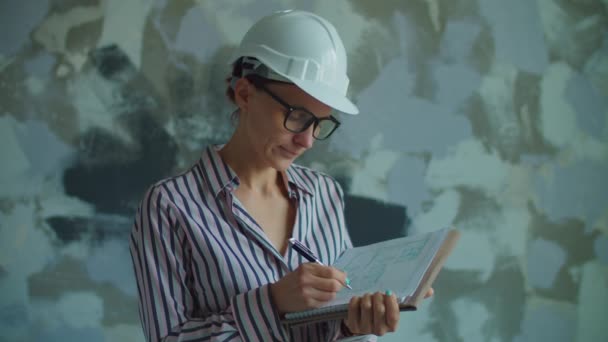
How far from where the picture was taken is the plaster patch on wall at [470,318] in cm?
207

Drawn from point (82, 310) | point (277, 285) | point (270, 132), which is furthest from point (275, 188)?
point (82, 310)

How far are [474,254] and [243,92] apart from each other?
1.19 meters

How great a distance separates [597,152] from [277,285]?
154cm

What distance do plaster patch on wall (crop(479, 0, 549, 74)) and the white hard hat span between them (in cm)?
100

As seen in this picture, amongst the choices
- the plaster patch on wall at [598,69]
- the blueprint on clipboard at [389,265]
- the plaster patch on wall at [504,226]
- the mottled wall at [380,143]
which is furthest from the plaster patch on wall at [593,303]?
the blueprint on clipboard at [389,265]

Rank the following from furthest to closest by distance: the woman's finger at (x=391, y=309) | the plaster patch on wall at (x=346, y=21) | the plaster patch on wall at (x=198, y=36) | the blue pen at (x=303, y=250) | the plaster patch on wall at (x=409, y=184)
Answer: the plaster patch on wall at (x=409, y=184), the plaster patch on wall at (x=346, y=21), the plaster patch on wall at (x=198, y=36), the blue pen at (x=303, y=250), the woman's finger at (x=391, y=309)

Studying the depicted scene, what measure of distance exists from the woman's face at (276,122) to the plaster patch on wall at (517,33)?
1.08 m

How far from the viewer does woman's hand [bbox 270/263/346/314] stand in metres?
0.99

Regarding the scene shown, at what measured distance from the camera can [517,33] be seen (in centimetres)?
204

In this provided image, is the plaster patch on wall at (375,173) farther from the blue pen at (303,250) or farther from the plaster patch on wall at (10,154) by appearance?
the plaster patch on wall at (10,154)

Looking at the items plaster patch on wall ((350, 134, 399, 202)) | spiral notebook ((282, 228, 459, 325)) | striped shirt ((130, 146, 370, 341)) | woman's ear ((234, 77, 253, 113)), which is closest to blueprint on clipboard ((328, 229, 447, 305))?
spiral notebook ((282, 228, 459, 325))

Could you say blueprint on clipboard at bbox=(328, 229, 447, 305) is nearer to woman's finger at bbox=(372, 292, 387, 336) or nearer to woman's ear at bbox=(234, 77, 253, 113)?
woman's finger at bbox=(372, 292, 387, 336)

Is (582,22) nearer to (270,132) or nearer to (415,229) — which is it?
(415,229)

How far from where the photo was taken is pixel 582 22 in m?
2.08
